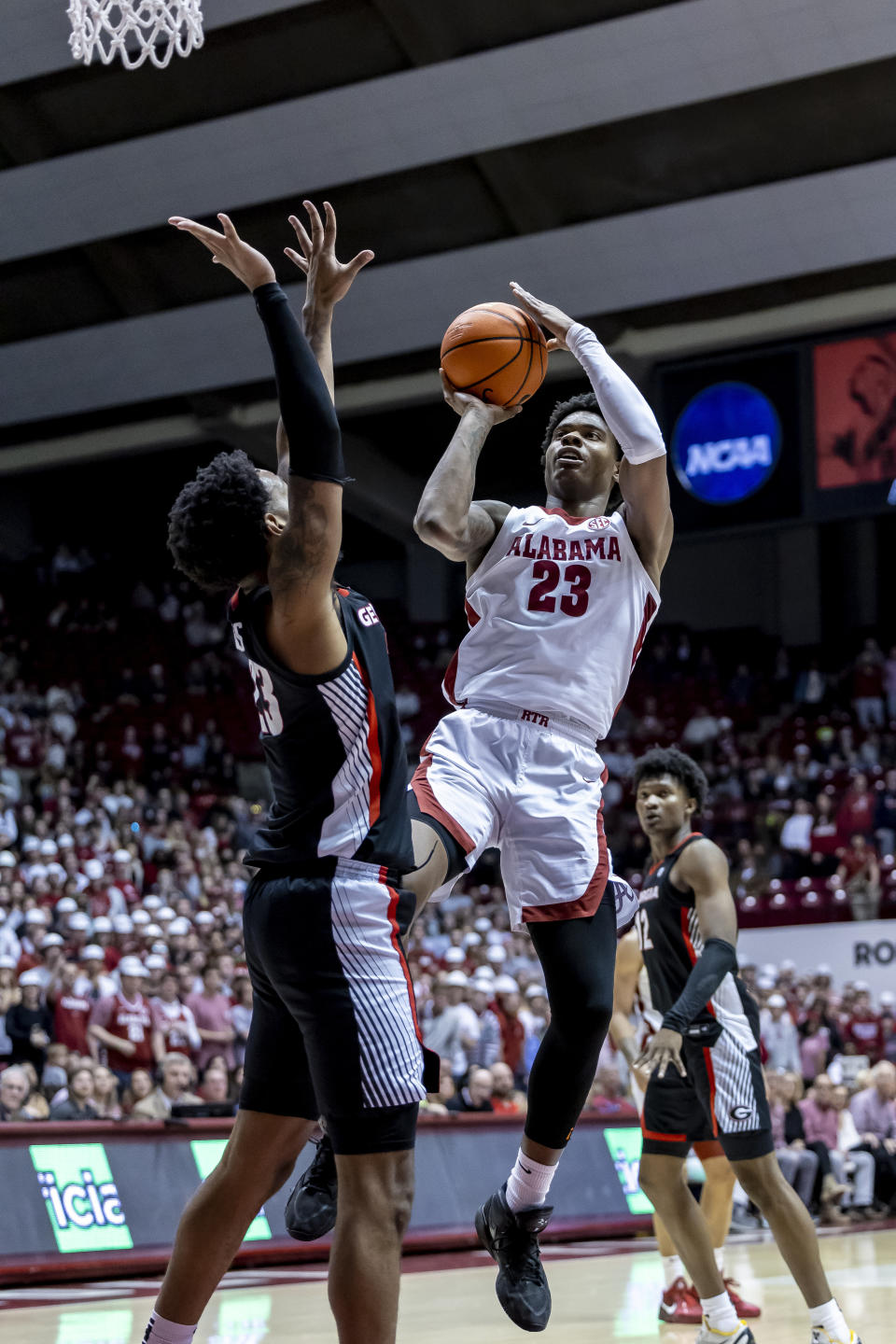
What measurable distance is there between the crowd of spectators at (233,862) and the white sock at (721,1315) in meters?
4.86

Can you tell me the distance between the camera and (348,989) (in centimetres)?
385

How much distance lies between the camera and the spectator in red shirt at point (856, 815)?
20953 mm

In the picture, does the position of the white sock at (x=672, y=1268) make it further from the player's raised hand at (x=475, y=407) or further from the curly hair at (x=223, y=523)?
the curly hair at (x=223, y=523)

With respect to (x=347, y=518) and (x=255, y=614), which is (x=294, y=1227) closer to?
(x=255, y=614)

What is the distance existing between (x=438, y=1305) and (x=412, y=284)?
17847mm

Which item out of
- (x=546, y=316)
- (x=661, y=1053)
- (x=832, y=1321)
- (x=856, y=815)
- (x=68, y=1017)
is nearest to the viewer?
(x=546, y=316)

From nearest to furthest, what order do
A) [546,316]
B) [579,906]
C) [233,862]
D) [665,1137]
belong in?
[579,906] < [546,316] < [665,1137] < [233,862]

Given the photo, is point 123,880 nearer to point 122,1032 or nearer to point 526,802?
point 122,1032

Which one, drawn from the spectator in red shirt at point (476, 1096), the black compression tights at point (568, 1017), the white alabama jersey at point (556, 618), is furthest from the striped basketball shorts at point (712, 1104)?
the spectator in red shirt at point (476, 1096)

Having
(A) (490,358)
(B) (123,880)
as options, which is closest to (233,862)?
(B) (123,880)

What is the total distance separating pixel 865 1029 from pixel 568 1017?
13.1 metres

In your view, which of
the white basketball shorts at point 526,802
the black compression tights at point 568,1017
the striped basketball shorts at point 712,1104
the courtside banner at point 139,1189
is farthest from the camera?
Result: the courtside banner at point 139,1189

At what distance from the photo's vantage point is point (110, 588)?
1100 inches

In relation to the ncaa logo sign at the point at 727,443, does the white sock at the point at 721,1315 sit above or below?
below
